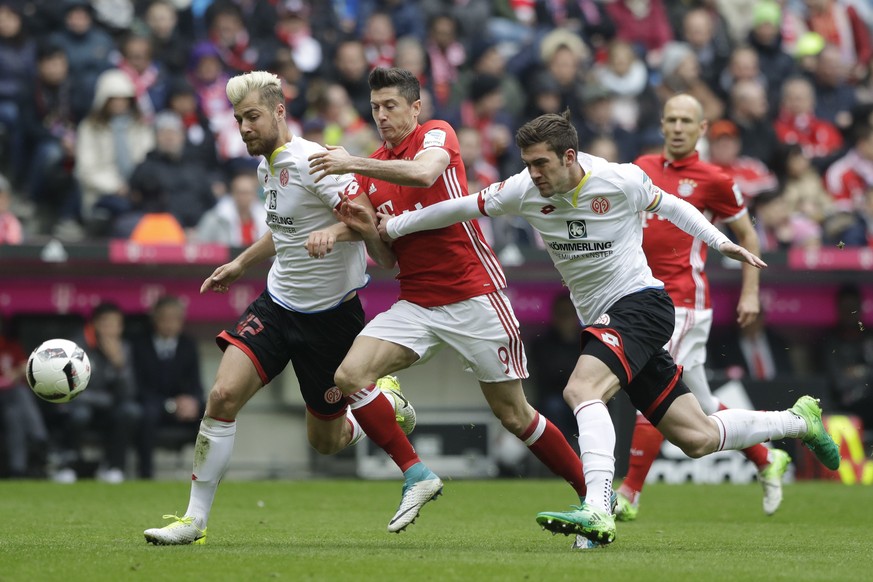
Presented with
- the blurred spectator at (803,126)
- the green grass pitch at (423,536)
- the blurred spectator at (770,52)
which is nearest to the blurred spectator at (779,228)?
the blurred spectator at (803,126)

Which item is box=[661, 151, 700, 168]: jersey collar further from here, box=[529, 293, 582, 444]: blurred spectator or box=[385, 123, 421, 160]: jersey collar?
box=[529, 293, 582, 444]: blurred spectator

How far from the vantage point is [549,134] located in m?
7.45

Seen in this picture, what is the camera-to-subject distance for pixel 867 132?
17.3m

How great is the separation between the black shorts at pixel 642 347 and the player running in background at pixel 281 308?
4.53 ft

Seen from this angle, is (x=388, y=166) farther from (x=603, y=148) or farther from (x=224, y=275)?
(x=603, y=148)

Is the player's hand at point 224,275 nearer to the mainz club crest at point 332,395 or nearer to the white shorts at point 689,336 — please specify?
the mainz club crest at point 332,395

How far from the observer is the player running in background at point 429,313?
26.2ft

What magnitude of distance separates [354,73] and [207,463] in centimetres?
989

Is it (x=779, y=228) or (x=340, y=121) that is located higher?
(x=340, y=121)

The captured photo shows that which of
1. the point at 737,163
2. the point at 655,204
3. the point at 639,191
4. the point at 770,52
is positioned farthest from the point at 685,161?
the point at 770,52

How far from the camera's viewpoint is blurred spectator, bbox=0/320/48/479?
44.8 ft

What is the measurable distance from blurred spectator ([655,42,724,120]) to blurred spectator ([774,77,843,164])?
0.85m

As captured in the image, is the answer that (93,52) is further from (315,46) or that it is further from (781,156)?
(781,156)

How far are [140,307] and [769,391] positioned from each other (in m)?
6.55
